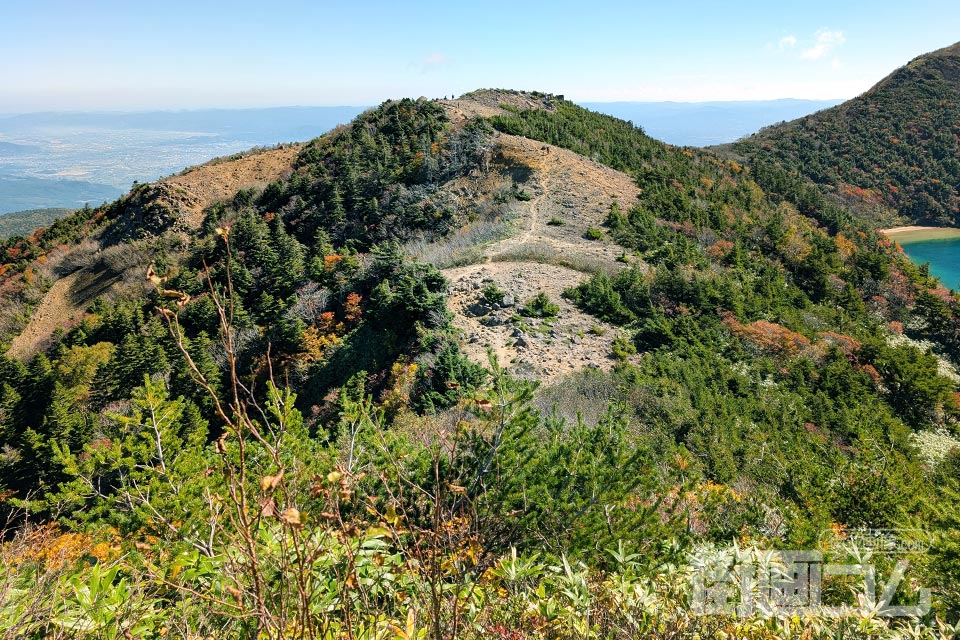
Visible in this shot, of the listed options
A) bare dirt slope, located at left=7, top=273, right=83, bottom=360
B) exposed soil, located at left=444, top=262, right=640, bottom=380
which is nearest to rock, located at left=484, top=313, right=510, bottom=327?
exposed soil, located at left=444, top=262, right=640, bottom=380

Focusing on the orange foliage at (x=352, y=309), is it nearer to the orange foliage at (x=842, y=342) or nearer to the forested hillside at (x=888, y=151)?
the orange foliage at (x=842, y=342)

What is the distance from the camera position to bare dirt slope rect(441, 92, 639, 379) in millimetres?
10914

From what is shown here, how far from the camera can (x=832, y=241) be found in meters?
22.2

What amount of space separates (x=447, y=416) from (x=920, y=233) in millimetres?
52090

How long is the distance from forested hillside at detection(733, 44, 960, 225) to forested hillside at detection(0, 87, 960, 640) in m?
17.3

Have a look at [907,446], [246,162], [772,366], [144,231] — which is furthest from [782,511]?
[246,162]

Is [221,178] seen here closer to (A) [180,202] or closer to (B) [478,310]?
(A) [180,202]

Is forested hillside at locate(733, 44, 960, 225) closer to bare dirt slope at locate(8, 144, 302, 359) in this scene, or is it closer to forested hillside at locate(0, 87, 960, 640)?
forested hillside at locate(0, 87, 960, 640)

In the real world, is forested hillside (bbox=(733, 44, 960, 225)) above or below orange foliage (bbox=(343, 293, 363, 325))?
above

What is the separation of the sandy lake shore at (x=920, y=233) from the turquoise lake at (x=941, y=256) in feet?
1.72

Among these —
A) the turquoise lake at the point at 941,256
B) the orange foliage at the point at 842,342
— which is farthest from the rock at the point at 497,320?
the turquoise lake at the point at 941,256

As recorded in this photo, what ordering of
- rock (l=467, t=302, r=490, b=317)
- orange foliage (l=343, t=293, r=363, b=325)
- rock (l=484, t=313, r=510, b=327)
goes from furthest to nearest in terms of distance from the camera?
orange foliage (l=343, t=293, r=363, b=325)
rock (l=467, t=302, r=490, b=317)
rock (l=484, t=313, r=510, b=327)

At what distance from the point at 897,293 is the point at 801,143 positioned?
35.4 metres

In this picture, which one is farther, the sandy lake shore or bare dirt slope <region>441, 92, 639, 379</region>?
the sandy lake shore
